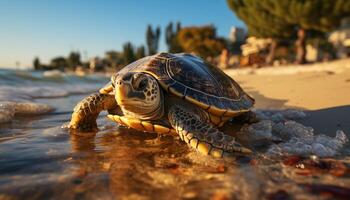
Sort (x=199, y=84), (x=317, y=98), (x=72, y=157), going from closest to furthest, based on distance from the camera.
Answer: (x=72, y=157), (x=199, y=84), (x=317, y=98)

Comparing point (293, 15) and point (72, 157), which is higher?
point (293, 15)

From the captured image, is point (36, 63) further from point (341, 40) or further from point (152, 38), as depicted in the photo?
point (341, 40)

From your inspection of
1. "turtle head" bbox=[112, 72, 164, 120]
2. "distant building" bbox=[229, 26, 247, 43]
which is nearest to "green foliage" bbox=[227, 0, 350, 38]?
"turtle head" bbox=[112, 72, 164, 120]

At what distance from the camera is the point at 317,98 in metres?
5.01

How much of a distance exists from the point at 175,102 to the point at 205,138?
0.67 meters

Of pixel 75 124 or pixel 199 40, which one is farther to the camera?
pixel 199 40

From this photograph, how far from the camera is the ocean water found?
62.2 inches

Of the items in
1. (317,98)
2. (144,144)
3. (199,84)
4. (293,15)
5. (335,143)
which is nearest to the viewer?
(335,143)

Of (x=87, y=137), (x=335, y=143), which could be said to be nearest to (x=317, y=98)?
(x=335, y=143)

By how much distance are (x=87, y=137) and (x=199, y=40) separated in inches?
1831

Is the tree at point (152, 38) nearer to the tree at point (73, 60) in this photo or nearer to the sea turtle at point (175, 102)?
the tree at point (73, 60)

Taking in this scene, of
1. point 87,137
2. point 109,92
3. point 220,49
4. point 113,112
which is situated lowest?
point 87,137

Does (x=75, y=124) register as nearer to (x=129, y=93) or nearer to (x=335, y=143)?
(x=129, y=93)

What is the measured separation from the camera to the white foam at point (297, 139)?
7.47 feet
